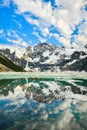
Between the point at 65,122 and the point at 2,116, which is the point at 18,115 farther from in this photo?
the point at 65,122

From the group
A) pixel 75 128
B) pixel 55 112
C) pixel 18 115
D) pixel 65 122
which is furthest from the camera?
pixel 55 112

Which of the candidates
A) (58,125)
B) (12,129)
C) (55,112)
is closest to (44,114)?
(55,112)

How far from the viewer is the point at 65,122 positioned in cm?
2389

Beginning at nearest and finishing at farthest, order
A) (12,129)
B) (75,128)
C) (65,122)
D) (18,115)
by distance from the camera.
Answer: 1. (12,129)
2. (75,128)
3. (65,122)
4. (18,115)

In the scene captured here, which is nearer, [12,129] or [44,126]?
[12,129]

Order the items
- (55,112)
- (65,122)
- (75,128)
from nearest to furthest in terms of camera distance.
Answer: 1. (75,128)
2. (65,122)
3. (55,112)

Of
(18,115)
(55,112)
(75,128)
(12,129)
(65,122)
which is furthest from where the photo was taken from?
(55,112)

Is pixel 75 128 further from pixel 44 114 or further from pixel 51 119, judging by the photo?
pixel 44 114

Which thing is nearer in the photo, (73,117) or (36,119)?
(36,119)

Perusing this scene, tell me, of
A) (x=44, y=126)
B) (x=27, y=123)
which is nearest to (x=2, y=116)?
(x=27, y=123)

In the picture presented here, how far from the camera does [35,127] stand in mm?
21219

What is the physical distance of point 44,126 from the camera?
21.7 metres

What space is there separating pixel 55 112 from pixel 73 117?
3127 millimetres

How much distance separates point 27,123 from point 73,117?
231 inches
